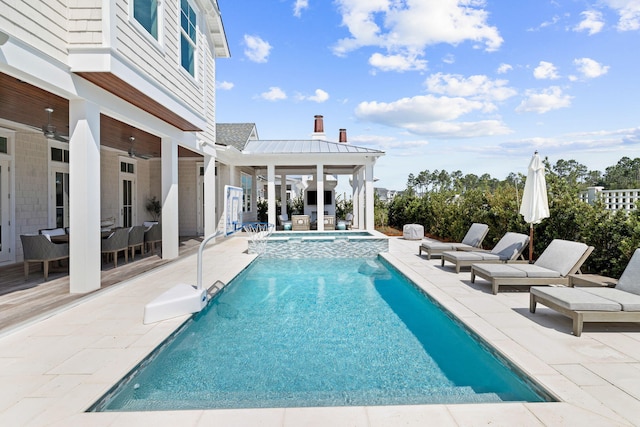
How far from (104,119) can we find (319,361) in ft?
23.8

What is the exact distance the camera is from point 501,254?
773cm

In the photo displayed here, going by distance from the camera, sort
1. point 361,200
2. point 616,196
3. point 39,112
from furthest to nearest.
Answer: point 361,200 → point 616,196 → point 39,112

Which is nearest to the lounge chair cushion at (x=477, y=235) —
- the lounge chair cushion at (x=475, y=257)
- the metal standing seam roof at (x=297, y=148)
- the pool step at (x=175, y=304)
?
the lounge chair cushion at (x=475, y=257)

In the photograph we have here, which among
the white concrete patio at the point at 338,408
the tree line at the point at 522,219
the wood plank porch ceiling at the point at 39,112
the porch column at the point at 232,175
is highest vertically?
the wood plank porch ceiling at the point at 39,112

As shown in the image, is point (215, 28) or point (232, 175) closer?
point (215, 28)

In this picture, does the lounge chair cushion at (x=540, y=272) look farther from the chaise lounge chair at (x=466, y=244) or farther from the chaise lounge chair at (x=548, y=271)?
the chaise lounge chair at (x=466, y=244)

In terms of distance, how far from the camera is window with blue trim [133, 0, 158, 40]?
6.52 m

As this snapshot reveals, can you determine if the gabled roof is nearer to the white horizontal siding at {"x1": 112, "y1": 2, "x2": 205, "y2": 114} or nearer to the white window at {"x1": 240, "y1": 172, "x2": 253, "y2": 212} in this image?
the white window at {"x1": 240, "y1": 172, "x2": 253, "y2": 212}

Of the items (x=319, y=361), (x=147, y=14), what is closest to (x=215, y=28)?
(x=147, y=14)

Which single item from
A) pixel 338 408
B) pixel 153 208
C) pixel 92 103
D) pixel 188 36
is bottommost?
pixel 338 408

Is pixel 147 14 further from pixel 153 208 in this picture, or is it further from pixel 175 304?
pixel 153 208

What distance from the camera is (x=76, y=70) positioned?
5.29 m

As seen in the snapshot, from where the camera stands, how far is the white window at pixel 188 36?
352 inches

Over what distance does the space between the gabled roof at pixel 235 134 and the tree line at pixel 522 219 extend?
326 inches
